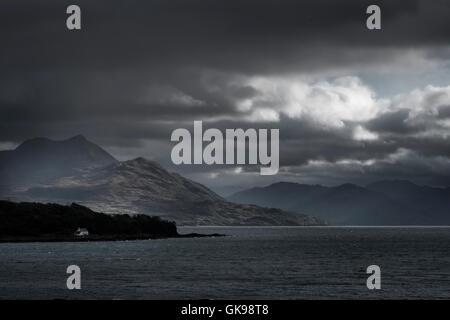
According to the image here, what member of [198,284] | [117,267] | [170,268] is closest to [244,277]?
[198,284]

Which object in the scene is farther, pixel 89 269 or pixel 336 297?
pixel 89 269

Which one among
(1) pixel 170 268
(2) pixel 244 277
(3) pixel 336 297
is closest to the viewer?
(3) pixel 336 297
